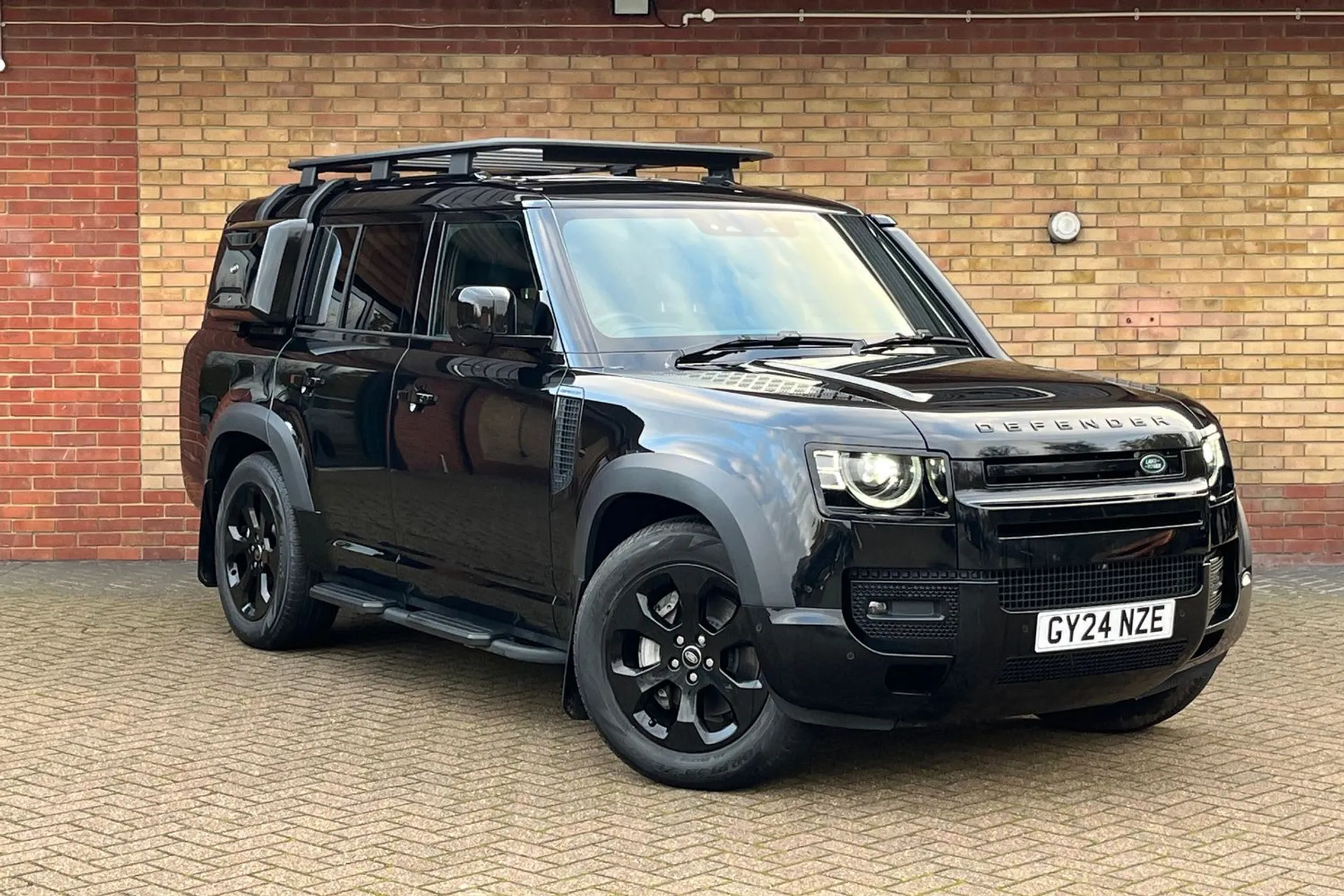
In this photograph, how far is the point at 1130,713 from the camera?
6.41 m

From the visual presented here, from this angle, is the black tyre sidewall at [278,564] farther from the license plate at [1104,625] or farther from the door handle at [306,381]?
the license plate at [1104,625]

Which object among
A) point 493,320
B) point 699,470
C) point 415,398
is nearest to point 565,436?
point 493,320

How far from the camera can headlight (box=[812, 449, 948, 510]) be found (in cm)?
526

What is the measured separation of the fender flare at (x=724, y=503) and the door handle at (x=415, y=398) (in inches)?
45.2

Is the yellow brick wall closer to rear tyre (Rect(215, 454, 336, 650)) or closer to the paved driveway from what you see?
rear tyre (Rect(215, 454, 336, 650))

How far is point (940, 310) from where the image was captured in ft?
22.9

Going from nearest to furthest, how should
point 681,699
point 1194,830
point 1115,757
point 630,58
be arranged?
point 1194,830 → point 681,699 → point 1115,757 → point 630,58

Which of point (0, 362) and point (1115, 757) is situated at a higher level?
point (0, 362)

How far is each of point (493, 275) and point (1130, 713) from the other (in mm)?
2687

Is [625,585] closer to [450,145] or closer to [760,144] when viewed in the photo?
[450,145]

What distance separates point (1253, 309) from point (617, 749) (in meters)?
6.55

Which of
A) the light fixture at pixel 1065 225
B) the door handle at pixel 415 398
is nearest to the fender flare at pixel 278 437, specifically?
the door handle at pixel 415 398

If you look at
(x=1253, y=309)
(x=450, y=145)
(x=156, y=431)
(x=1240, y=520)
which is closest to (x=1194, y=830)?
(x=1240, y=520)

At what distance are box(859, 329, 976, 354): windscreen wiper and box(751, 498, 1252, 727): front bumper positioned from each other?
4.33 feet
